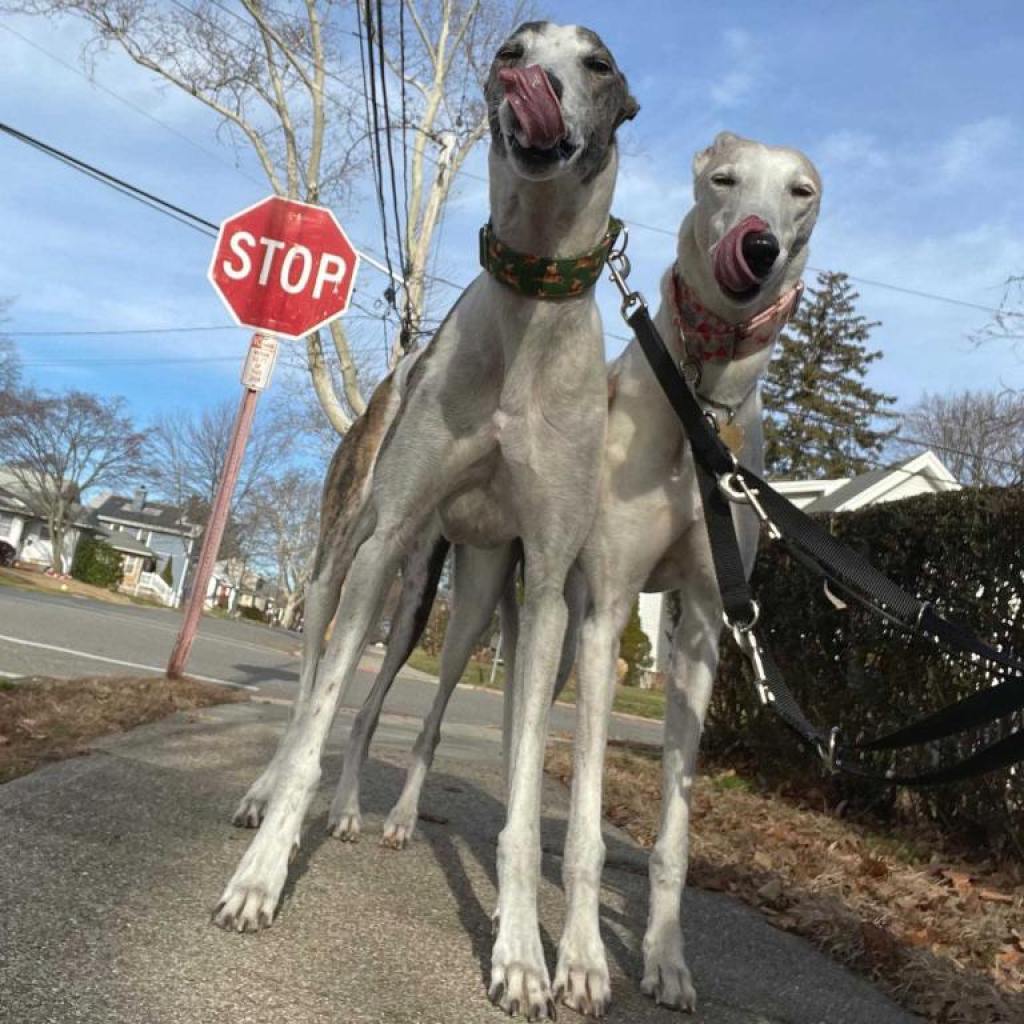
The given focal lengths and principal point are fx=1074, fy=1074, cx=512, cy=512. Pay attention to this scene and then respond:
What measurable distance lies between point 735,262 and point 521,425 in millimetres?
687

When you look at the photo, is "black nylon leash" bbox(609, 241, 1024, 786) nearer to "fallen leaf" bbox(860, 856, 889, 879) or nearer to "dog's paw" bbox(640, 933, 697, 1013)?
"dog's paw" bbox(640, 933, 697, 1013)

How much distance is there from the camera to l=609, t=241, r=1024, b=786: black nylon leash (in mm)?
2416

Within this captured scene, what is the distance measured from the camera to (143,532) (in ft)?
289

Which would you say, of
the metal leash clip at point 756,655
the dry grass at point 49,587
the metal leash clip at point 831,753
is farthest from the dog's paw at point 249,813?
the dry grass at point 49,587

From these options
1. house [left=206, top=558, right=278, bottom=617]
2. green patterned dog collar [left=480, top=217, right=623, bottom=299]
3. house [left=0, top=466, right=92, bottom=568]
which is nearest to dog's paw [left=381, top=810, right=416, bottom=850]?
green patterned dog collar [left=480, top=217, right=623, bottom=299]

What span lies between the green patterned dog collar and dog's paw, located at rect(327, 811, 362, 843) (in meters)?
2.04

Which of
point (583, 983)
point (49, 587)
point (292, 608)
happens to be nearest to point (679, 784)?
point (583, 983)

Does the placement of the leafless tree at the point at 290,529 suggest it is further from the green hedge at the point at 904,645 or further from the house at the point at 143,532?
the green hedge at the point at 904,645

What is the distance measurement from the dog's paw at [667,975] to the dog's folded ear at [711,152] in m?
2.21

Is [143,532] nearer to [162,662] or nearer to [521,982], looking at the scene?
[162,662]

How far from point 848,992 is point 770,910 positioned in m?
0.90

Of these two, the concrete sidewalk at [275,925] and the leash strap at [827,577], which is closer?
the concrete sidewalk at [275,925]

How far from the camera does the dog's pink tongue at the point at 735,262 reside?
272 cm

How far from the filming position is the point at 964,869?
5363 mm
